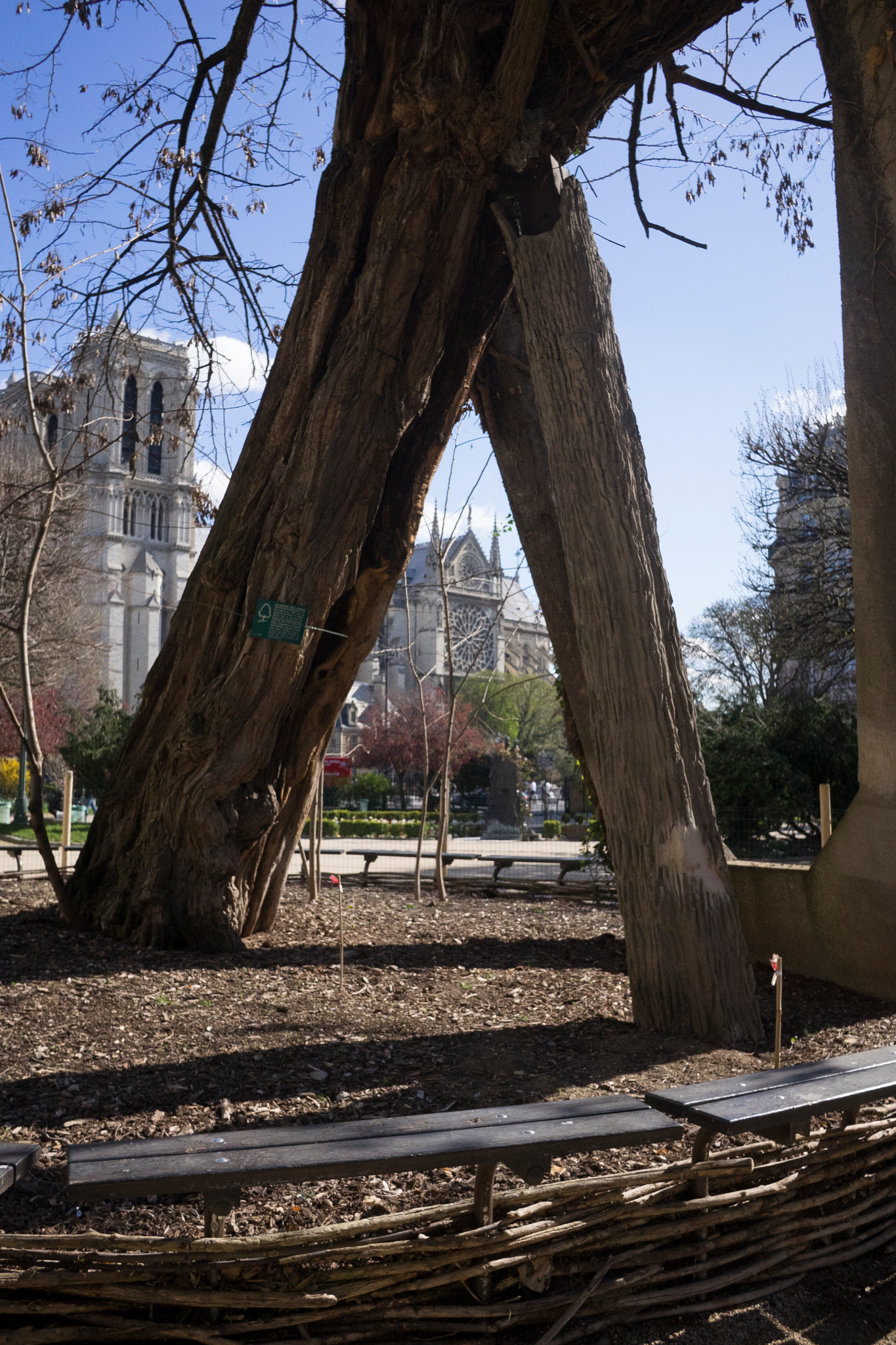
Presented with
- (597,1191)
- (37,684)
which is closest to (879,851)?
(597,1191)

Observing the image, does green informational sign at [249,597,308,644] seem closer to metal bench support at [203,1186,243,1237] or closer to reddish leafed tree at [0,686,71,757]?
metal bench support at [203,1186,243,1237]

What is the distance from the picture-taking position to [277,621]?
5.46 m

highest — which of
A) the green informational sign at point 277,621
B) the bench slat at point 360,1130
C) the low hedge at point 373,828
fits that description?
the green informational sign at point 277,621

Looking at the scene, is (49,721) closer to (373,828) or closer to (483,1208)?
(373,828)

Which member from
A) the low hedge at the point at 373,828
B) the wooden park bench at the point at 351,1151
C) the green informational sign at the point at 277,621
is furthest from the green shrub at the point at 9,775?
the wooden park bench at the point at 351,1151

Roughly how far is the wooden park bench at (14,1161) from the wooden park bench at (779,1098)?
1522mm

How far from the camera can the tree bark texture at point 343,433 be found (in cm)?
546

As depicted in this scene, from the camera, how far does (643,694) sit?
4.33 meters

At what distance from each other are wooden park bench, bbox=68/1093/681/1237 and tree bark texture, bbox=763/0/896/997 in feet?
9.70

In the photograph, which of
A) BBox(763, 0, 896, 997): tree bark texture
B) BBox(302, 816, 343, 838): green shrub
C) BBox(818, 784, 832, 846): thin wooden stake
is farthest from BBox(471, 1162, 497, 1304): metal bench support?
BBox(302, 816, 343, 838): green shrub

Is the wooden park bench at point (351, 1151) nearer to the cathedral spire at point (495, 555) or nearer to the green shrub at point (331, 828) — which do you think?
the cathedral spire at point (495, 555)

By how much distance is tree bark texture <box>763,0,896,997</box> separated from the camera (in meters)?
5.00

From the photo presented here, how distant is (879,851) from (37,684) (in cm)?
2289

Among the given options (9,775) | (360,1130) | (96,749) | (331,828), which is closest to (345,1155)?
(360,1130)
